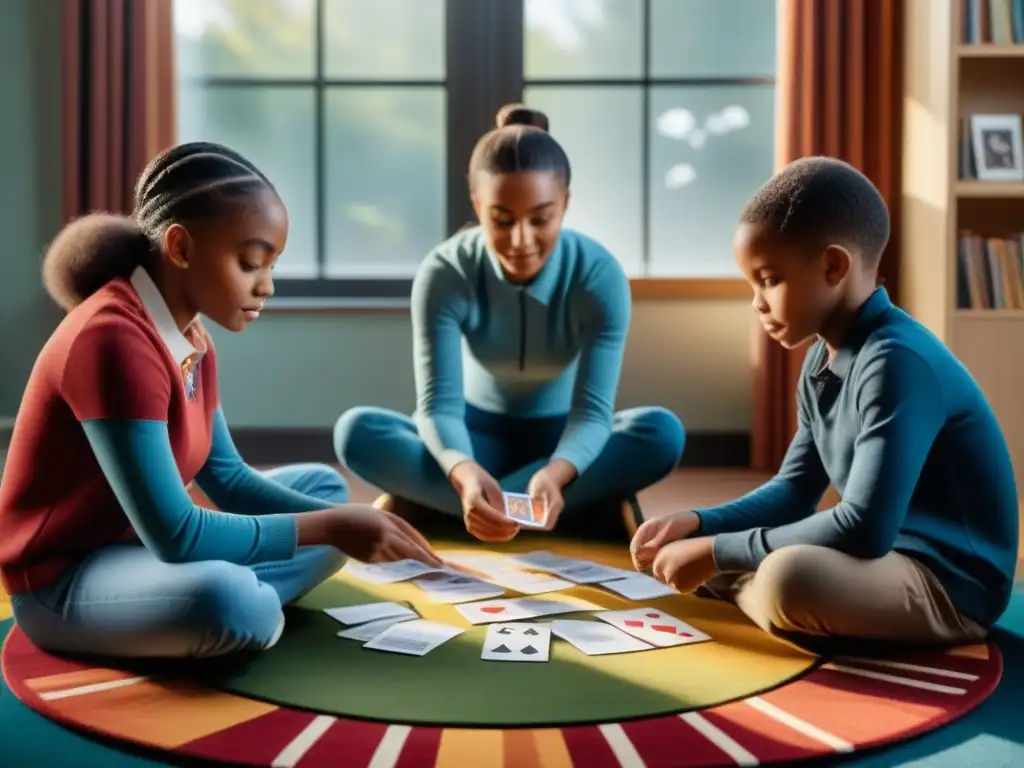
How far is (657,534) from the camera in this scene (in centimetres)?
189

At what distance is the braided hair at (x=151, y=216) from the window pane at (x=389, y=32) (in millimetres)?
2358

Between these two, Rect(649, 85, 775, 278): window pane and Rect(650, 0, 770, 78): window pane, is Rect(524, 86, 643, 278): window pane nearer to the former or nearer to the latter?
Rect(649, 85, 775, 278): window pane

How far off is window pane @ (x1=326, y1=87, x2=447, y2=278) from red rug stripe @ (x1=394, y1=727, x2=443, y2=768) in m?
2.67

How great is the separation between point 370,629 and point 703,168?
2.55 m

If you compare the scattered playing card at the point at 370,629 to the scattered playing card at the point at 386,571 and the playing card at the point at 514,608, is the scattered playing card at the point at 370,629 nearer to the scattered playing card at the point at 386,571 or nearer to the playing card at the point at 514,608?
the playing card at the point at 514,608

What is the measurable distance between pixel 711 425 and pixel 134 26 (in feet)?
7.27

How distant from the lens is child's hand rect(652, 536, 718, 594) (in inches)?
71.2

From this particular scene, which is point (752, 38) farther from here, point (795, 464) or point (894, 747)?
point (894, 747)

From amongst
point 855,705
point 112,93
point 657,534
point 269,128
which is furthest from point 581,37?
point 855,705

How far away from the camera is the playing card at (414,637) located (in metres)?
1.84

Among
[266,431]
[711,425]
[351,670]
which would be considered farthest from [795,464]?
[266,431]

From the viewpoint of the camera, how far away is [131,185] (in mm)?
3750

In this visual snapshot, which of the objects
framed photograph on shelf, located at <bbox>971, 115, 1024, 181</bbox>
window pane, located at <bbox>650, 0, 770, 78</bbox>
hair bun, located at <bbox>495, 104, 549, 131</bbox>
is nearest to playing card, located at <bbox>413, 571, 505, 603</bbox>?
hair bun, located at <bbox>495, 104, 549, 131</bbox>

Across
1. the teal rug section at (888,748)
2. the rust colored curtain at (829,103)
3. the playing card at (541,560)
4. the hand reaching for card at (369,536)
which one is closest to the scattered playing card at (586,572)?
the playing card at (541,560)
